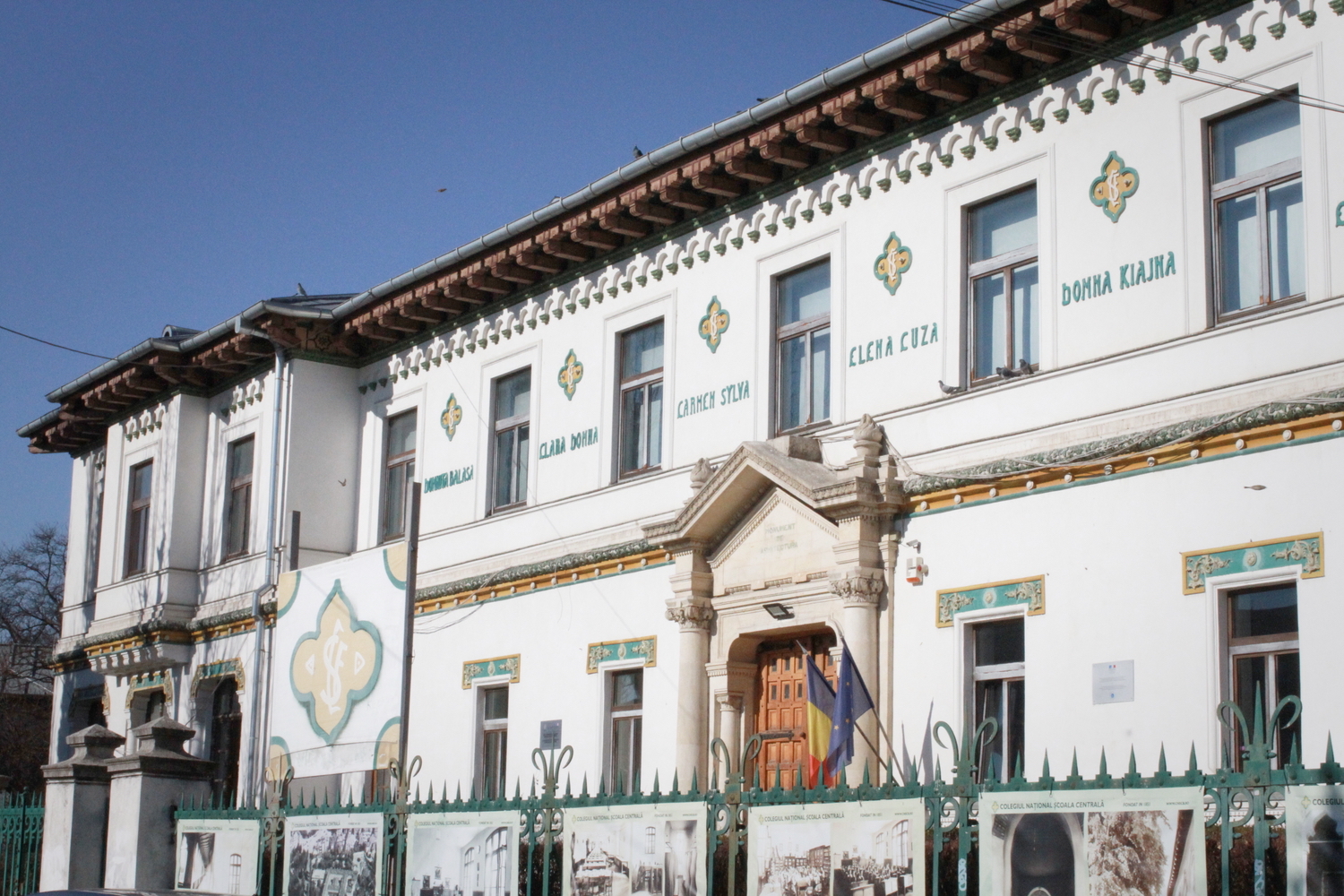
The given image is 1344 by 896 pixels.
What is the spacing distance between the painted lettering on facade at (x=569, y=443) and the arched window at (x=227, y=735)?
7.15m

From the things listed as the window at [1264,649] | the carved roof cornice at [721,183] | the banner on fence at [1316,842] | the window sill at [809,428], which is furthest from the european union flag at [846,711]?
the banner on fence at [1316,842]

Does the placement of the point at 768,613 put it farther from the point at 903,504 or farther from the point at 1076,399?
the point at 1076,399

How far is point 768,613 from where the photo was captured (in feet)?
50.6

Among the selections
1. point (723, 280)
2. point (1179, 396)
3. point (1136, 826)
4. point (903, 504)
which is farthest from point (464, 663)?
point (1136, 826)

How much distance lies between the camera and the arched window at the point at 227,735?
23.4m

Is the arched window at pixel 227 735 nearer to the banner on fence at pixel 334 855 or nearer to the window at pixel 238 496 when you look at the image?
the window at pixel 238 496

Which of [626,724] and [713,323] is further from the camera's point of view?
[626,724]

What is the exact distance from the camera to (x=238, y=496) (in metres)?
23.8

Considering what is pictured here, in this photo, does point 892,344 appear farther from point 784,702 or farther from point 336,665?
point 336,665

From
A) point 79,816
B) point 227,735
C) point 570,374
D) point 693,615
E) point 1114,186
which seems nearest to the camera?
point 1114,186

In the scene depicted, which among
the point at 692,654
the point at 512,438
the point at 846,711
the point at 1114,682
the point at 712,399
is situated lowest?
the point at 846,711

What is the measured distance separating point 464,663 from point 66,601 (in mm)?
11846

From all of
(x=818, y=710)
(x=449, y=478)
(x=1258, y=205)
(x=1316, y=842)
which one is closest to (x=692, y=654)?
(x=818, y=710)

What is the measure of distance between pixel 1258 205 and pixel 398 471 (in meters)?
12.5
